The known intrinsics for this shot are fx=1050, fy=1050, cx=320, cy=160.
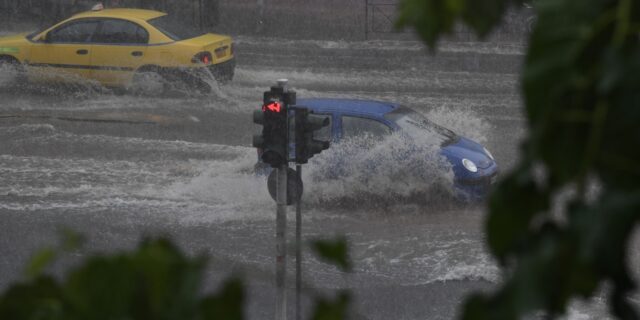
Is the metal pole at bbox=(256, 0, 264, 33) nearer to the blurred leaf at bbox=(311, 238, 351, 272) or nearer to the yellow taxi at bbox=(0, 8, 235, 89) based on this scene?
the yellow taxi at bbox=(0, 8, 235, 89)

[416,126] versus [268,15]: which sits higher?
[416,126]

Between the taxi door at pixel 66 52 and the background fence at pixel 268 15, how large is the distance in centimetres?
1106

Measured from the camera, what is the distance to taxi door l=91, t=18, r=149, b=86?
18797 mm

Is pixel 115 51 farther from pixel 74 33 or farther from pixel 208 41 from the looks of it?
pixel 208 41

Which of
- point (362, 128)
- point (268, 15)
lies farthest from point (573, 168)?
point (268, 15)

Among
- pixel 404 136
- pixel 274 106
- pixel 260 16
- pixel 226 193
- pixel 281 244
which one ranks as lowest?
pixel 226 193

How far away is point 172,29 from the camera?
1923 cm

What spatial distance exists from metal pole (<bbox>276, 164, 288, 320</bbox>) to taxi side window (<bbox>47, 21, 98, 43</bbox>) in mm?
10364

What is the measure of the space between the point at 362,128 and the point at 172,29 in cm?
736

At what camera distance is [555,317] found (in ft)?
3.93

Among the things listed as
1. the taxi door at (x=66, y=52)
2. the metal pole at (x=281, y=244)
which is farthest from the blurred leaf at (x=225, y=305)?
the taxi door at (x=66, y=52)

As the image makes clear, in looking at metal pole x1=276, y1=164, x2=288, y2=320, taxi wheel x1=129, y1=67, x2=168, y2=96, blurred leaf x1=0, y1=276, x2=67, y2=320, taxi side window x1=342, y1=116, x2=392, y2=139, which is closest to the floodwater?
taxi wheel x1=129, y1=67, x2=168, y2=96

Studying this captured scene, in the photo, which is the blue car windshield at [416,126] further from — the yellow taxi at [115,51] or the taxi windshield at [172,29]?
the taxi windshield at [172,29]

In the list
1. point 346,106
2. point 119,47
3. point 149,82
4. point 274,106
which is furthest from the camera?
point 149,82
